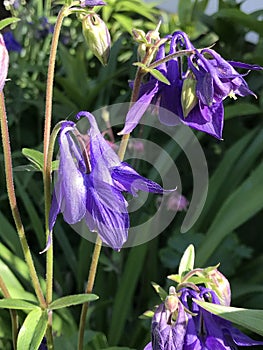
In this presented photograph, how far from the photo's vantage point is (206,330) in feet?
2.85

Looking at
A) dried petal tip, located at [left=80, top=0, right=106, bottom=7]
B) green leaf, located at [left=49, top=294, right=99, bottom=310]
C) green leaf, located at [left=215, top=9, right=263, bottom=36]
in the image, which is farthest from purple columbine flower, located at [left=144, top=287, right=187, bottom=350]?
green leaf, located at [left=215, top=9, right=263, bottom=36]

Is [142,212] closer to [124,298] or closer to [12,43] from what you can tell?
[124,298]

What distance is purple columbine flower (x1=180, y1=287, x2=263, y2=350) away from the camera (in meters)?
0.84

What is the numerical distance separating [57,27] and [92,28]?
6 cm

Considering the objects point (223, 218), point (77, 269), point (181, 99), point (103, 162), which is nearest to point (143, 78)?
point (181, 99)

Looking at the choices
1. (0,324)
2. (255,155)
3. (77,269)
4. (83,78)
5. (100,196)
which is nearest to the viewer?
(100,196)

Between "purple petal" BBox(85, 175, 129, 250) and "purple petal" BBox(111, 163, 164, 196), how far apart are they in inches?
0.8

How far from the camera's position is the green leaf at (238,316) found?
0.80m

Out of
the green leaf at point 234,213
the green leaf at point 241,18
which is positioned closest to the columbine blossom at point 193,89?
the green leaf at point 234,213

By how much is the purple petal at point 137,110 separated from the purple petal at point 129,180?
0.09 m

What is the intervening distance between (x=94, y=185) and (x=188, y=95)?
0.20 metres

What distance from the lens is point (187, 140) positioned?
162cm

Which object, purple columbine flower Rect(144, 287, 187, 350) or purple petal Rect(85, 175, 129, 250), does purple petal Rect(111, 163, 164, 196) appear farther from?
purple columbine flower Rect(144, 287, 187, 350)

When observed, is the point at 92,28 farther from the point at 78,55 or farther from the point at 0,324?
the point at 78,55
